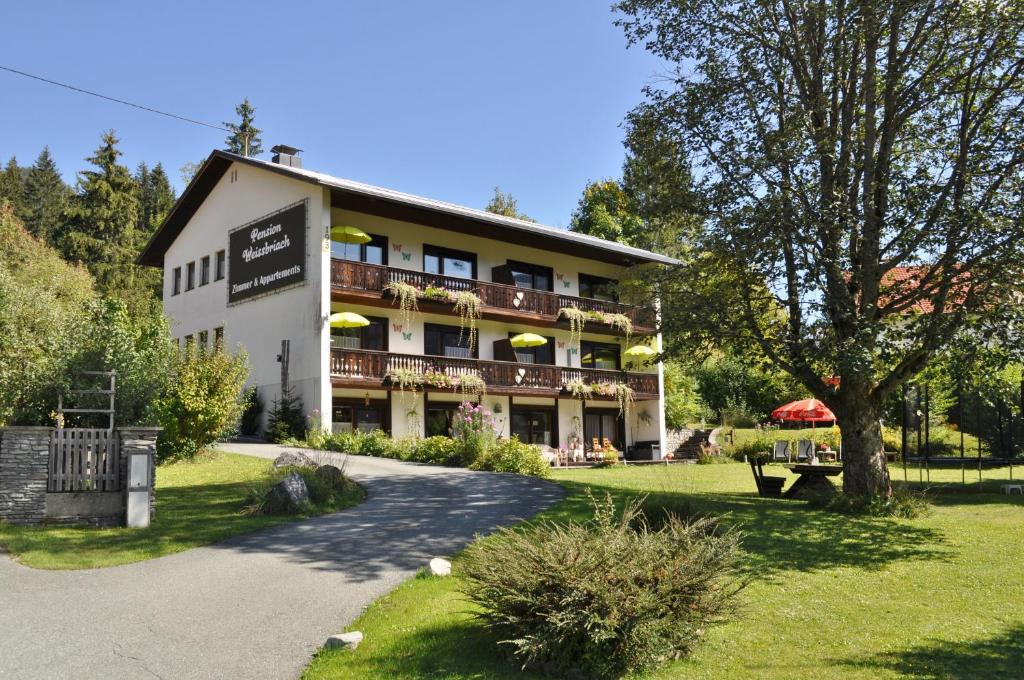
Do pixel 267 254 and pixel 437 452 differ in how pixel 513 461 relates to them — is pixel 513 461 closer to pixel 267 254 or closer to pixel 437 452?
pixel 437 452

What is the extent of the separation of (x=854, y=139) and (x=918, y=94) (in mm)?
1377

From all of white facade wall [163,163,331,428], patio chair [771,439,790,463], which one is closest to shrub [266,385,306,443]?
white facade wall [163,163,331,428]

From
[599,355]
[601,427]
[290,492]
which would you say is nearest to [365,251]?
[599,355]

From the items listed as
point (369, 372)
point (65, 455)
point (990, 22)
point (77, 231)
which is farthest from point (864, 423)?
point (77, 231)

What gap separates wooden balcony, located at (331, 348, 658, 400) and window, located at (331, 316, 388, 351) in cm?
121

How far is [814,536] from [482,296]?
61.2ft

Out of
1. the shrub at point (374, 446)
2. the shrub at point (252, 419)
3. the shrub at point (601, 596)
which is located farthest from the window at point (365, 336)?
the shrub at point (601, 596)

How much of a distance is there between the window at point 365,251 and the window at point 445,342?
9.70ft

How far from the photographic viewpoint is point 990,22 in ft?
42.3

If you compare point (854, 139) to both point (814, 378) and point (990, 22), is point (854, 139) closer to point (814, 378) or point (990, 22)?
point (990, 22)

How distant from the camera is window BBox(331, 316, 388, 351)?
26141mm

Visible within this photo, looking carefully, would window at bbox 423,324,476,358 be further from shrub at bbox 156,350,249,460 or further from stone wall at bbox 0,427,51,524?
stone wall at bbox 0,427,51,524

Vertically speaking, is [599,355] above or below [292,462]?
above

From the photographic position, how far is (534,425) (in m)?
31.7
